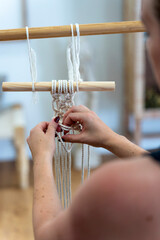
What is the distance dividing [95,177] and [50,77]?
78.4 inches

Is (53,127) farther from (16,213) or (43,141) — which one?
(16,213)

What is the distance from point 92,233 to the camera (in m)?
0.44

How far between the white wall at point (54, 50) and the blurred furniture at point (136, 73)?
11 centimetres

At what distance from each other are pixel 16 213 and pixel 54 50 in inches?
46.5

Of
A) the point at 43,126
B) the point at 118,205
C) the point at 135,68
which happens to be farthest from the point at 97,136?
the point at 135,68

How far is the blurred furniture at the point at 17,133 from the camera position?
1979mm

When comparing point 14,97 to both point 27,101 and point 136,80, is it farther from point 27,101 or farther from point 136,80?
point 136,80

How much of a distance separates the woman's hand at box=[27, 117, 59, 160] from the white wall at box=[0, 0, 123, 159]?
5.13 ft

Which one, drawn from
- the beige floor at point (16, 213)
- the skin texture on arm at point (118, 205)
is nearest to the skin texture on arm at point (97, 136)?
the skin texture on arm at point (118, 205)

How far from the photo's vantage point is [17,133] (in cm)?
197

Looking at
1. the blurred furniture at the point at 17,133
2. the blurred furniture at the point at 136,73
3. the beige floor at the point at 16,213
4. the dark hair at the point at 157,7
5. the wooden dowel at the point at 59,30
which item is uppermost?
the dark hair at the point at 157,7

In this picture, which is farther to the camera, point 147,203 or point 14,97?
point 14,97

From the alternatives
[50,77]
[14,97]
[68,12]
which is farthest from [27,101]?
[68,12]

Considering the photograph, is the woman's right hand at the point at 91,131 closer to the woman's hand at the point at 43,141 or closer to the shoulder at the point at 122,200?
the woman's hand at the point at 43,141
